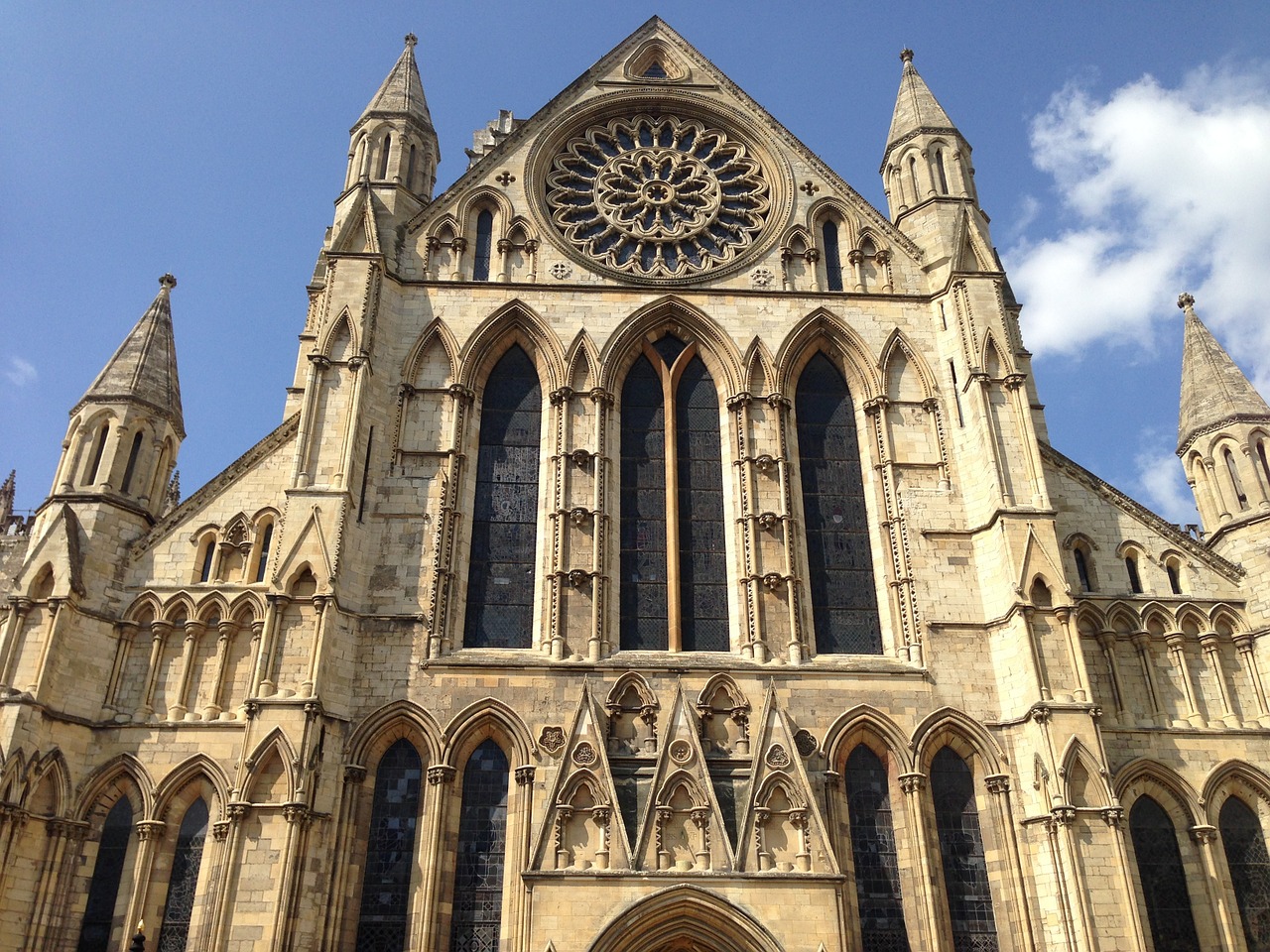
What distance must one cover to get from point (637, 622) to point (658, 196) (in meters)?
8.96

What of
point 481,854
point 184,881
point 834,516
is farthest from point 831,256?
point 184,881

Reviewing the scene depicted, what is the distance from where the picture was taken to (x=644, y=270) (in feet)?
69.6

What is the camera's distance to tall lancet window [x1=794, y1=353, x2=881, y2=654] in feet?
59.3

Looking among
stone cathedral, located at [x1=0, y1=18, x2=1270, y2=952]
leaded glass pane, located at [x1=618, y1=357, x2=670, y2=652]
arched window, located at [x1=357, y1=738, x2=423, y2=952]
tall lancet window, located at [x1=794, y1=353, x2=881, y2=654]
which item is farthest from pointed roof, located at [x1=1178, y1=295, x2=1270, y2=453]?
arched window, located at [x1=357, y1=738, x2=423, y2=952]

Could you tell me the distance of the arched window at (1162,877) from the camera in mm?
15750

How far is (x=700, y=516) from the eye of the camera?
19000 mm

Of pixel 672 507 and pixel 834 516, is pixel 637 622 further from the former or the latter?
pixel 834 516

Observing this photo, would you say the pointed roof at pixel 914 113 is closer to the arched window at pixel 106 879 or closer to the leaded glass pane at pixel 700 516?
the leaded glass pane at pixel 700 516

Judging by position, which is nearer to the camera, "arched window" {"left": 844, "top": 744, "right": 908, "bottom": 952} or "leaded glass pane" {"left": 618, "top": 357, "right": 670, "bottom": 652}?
"arched window" {"left": 844, "top": 744, "right": 908, "bottom": 952}

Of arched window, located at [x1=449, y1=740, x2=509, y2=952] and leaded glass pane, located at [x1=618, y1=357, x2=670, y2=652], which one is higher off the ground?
leaded glass pane, located at [x1=618, y1=357, x2=670, y2=652]

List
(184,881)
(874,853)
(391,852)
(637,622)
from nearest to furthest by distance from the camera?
1. (184,881)
2. (391,852)
3. (874,853)
4. (637,622)

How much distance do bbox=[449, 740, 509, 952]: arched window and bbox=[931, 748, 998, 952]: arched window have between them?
20.4 feet

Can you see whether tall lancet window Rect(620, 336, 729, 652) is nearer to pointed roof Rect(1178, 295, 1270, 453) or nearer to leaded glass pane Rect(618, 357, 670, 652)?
leaded glass pane Rect(618, 357, 670, 652)

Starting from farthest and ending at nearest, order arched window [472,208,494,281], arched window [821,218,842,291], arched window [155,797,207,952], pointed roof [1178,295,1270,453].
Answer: arched window [821,218,842,291], arched window [472,208,494,281], pointed roof [1178,295,1270,453], arched window [155,797,207,952]
